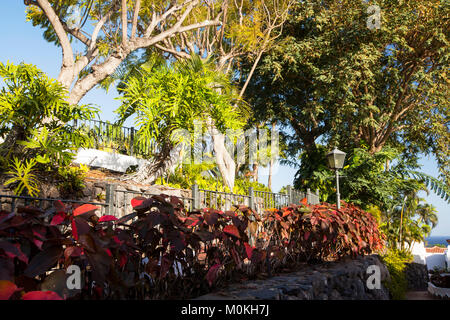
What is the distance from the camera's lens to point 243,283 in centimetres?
314

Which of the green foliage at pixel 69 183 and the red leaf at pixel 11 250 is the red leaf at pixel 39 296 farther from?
the green foliage at pixel 69 183

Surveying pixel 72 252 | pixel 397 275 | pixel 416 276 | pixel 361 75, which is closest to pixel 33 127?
pixel 72 252

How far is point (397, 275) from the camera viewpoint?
9.18 m

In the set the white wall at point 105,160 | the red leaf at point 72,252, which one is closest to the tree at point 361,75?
the white wall at point 105,160

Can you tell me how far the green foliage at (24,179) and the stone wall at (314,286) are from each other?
4.74m

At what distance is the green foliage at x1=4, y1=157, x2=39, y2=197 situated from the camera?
598 centimetres

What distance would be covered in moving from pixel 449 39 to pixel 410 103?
8.88 ft

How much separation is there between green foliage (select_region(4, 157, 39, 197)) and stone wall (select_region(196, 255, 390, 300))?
4736 mm

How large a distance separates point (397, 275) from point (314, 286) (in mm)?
7300

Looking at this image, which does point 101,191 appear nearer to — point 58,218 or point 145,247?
point 145,247

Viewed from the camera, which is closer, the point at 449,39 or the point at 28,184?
the point at 28,184

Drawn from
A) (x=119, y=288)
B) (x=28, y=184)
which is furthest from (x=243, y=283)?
(x=28, y=184)

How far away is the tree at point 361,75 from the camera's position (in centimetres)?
1223

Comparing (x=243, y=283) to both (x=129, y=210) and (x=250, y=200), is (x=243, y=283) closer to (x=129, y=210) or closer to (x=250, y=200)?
(x=250, y=200)
